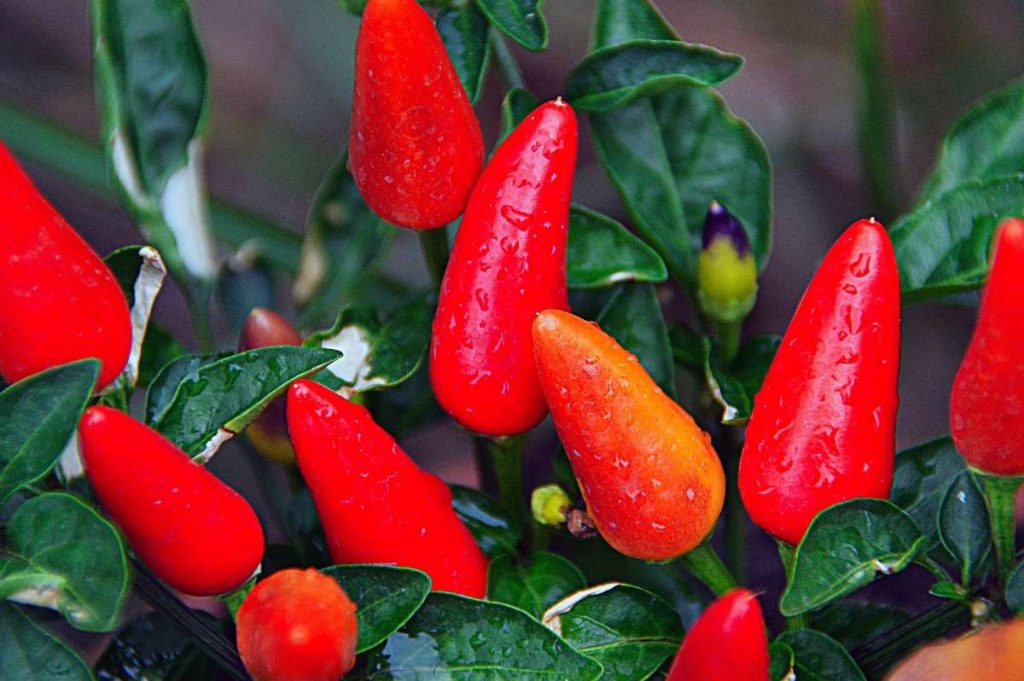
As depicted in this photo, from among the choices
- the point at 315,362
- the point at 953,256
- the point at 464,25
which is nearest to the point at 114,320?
the point at 315,362

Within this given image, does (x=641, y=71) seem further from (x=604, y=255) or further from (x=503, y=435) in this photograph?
(x=503, y=435)

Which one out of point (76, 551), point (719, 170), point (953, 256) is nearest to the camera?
point (76, 551)

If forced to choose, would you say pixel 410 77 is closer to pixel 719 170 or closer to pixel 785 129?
pixel 719 170

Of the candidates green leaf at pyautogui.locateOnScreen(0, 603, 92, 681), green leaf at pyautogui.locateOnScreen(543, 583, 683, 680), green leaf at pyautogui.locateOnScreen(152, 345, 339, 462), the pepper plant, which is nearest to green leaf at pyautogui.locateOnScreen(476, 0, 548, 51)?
the pepper plant

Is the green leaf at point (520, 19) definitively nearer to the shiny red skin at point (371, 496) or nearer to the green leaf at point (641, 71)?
the green leaf at point (641, 71)

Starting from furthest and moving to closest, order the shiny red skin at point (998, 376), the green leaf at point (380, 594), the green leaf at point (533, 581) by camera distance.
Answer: the green leaf at point (533, 581), the green leaf at point (380, 594), the shiny red skin at point (998, 376)

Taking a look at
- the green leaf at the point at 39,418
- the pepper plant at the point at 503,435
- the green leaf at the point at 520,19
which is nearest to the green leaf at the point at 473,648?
the pepper plant at the point at 503,435

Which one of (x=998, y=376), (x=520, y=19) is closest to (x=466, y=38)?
(x=520, y=19)

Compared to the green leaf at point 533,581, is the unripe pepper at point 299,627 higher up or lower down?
higher up
